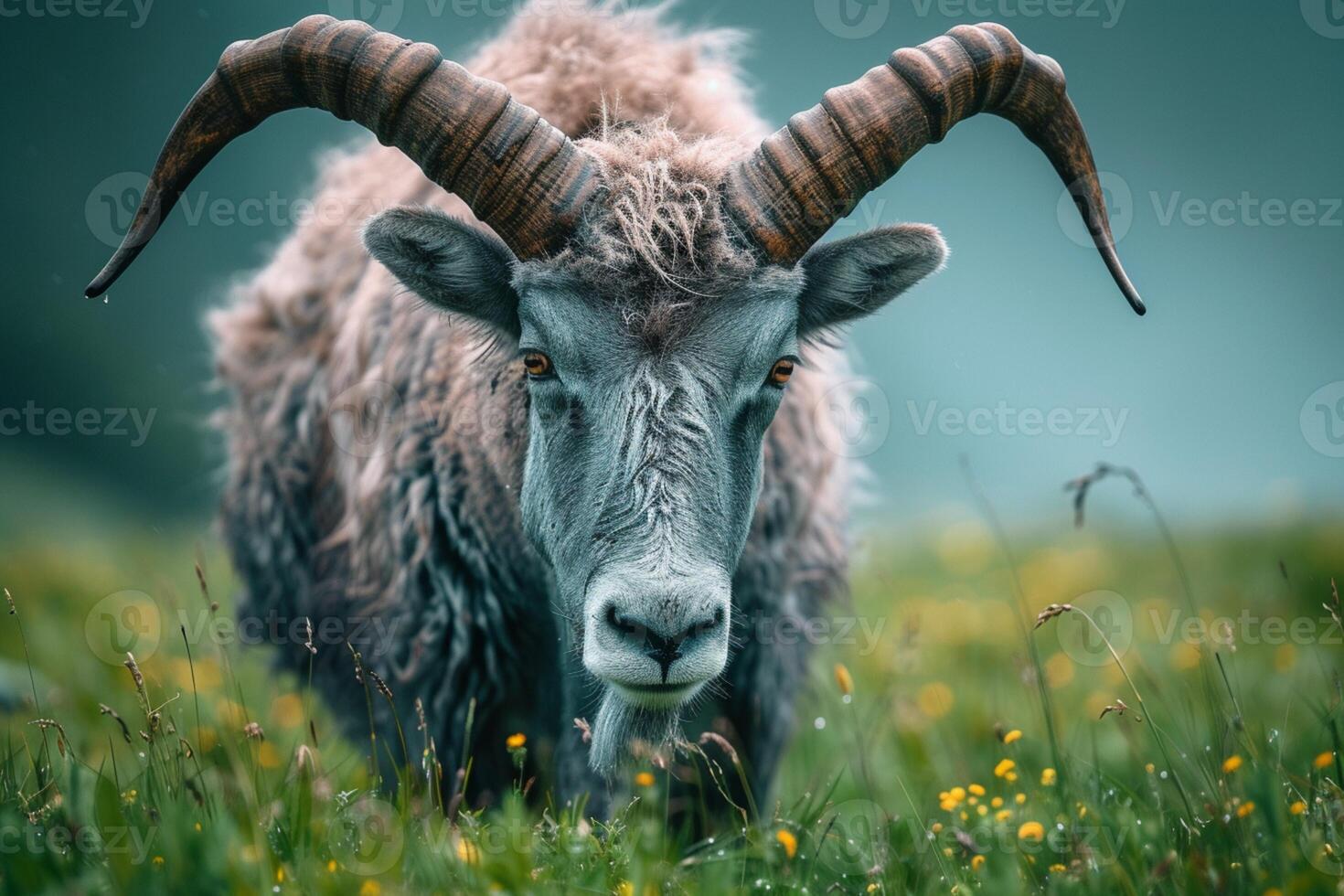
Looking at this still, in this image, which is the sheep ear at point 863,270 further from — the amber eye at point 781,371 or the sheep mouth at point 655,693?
the sheep mouth at point 655,693

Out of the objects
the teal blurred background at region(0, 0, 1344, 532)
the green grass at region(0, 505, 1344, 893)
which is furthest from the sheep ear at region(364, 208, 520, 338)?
the teal blurred background at region(0, 0, 1344, 532)

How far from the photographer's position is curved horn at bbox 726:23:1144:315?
4516 mm

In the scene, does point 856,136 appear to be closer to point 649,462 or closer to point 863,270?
point 863,270

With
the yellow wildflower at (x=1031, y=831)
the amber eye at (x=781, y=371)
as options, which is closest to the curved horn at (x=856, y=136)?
the amber eye at (x=781, y=371)

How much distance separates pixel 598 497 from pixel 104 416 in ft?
103

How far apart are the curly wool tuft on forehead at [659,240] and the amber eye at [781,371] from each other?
37 centimetres

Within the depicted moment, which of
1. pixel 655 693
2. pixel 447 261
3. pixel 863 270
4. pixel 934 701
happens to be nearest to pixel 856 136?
pixel 863 270

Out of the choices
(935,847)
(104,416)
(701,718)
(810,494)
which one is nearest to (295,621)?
(701,718)

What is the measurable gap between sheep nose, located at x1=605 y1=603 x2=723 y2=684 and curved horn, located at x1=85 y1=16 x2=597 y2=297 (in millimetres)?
1550

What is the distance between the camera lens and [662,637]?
12.5 ft

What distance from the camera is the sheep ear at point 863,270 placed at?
15.9 ft

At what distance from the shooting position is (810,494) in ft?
19.5

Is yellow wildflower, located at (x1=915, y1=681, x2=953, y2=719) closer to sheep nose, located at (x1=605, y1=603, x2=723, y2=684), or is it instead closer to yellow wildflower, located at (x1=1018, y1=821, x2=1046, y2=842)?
yellow wildflower, located at (x1=1018, y1=821, x2=1046, y2=842)

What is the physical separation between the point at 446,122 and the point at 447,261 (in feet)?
1.82
